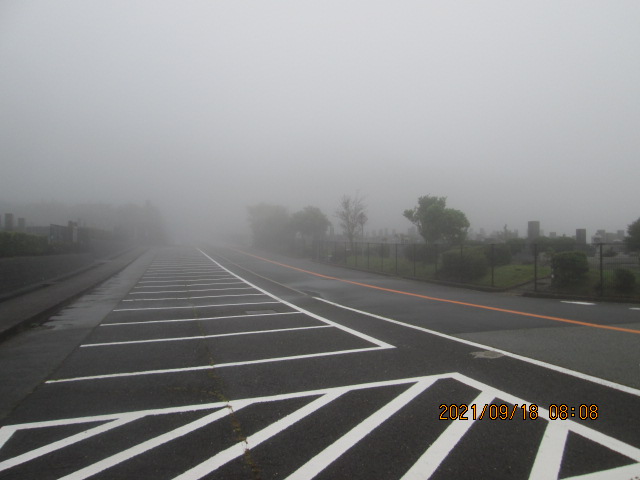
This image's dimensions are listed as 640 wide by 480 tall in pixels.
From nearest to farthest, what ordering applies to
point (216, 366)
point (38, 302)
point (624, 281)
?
point (216, 366)
point (38, 302)
point (624, 281)

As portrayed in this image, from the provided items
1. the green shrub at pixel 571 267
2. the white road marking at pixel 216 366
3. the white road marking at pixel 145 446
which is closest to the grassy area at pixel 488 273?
the green shrub at pixel 571 267

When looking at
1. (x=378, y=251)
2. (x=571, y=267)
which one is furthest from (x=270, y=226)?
(x=571, y=267)

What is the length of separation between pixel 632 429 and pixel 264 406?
135 inches

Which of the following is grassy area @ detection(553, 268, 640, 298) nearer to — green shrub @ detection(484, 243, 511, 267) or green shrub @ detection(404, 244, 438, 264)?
green shrub @ detection(484, 243, 511, 267)

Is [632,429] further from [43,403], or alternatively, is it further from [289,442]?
[43,403]

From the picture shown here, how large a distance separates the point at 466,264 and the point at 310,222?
1108 inches

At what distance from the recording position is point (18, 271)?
42.4 ft

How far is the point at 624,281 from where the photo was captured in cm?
1316

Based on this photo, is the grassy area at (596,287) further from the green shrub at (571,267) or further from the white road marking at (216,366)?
the white road marking at (216,366)

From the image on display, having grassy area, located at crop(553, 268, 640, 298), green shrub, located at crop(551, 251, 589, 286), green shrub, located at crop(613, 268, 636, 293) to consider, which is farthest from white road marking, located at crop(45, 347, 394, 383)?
green shrub, located at crop(551, 251, 589, 286)

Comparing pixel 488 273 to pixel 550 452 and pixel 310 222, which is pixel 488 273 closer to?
pixel 550 452

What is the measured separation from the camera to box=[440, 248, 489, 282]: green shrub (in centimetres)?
1816

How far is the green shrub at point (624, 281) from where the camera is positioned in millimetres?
13078

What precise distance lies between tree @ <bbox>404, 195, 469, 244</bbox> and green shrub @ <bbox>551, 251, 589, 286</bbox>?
44.3 feet
